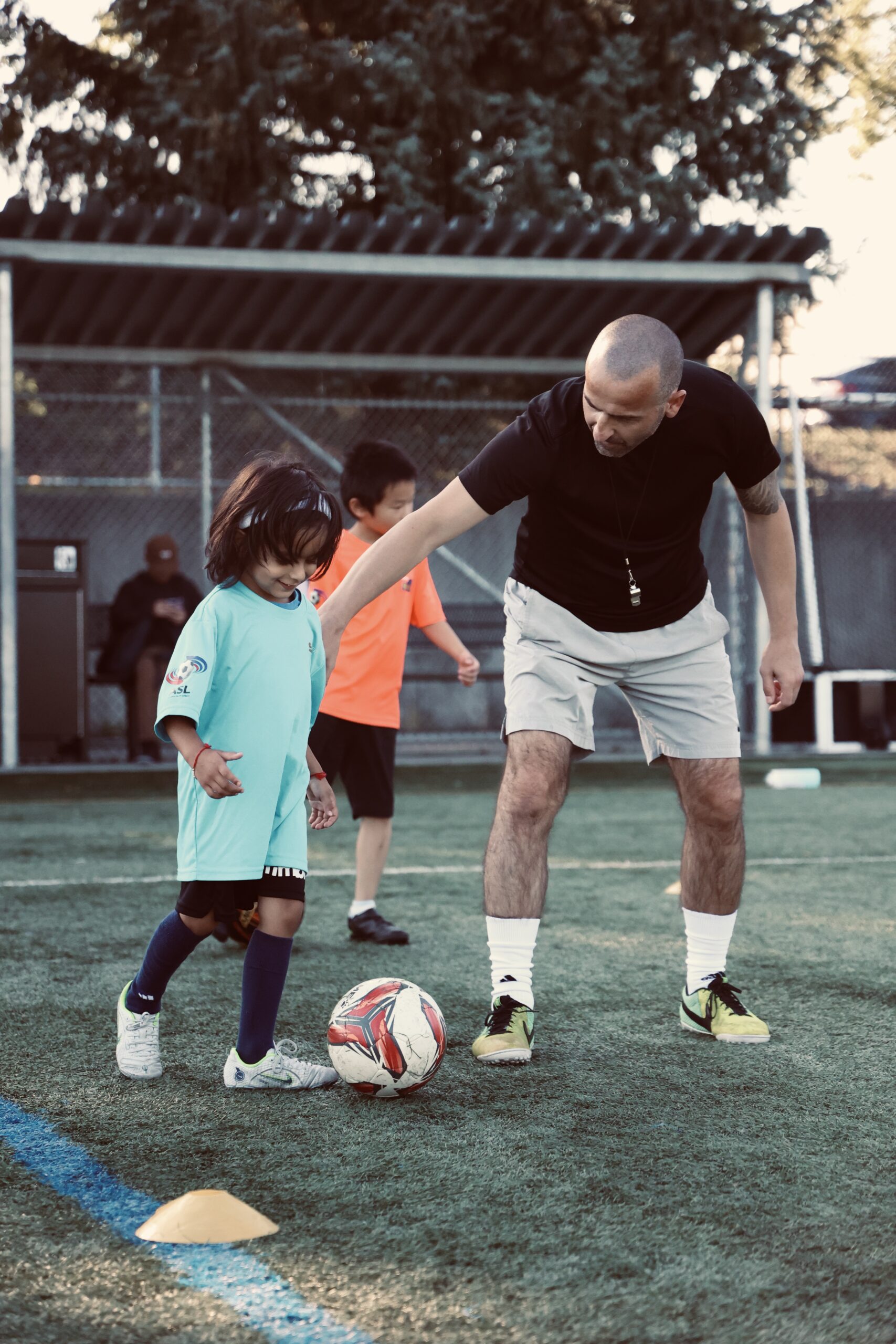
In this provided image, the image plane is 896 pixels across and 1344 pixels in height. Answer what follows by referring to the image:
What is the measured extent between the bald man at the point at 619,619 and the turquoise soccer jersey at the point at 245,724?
0.68 ft

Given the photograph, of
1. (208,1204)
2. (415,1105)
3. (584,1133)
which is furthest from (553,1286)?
(415,1105)

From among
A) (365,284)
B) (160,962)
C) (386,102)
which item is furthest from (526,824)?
(386,102)

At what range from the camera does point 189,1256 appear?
1981mm

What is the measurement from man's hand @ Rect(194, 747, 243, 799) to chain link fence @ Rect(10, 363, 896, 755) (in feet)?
28.4

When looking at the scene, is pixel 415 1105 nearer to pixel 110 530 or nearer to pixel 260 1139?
pixel 260 1139

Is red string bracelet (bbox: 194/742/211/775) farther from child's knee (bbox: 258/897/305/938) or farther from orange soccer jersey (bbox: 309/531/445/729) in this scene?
orange soccer jersey (bbox: 309/531/445/729)

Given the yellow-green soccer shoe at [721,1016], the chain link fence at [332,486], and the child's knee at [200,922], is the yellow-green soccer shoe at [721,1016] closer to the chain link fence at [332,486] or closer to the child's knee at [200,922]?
the child's knee at [200,922]

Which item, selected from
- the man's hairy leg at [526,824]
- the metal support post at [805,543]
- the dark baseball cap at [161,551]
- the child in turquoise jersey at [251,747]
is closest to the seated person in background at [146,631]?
the dark baseball cap at [161,551]

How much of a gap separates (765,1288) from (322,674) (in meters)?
1.61

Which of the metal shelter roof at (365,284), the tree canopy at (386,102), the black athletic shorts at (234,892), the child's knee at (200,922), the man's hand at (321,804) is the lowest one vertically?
the child's knee at (200,922)

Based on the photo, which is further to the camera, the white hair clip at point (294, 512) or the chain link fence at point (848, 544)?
the chain link fence at point (848, 544)

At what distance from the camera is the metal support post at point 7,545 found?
382 inches

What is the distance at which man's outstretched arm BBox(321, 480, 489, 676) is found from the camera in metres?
3.10

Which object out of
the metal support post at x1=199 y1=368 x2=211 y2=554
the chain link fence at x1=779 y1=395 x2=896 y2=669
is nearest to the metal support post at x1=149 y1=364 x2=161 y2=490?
the metal support post at x1=199 y1=368 x2=211 y2=554
